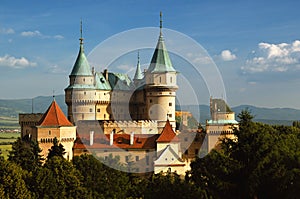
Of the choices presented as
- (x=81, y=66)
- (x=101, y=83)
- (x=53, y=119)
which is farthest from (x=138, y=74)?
(x=53, y=119)

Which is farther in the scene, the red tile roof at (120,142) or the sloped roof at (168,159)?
the red tile roof at (120,142)

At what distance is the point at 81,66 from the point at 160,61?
1123 centimetres

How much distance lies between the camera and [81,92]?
75.4 m

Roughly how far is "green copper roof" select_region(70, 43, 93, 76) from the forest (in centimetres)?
2076

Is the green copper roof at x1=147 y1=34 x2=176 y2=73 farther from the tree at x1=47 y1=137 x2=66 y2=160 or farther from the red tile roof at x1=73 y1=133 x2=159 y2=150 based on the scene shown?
the tree at x1=47 y1=137 x2=66 y2=160

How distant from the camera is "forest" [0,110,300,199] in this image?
27125 millimetres

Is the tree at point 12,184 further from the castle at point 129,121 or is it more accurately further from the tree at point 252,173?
the castle at point 129,121

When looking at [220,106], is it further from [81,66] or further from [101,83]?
[81,66]

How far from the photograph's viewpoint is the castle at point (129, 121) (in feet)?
208

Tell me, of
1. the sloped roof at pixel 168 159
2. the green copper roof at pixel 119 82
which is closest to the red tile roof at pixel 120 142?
the sloped roof at pixel 168 159

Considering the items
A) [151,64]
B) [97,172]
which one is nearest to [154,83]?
[151,64]

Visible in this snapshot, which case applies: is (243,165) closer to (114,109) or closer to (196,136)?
(196,136)

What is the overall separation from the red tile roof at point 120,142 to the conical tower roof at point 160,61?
11.3 m

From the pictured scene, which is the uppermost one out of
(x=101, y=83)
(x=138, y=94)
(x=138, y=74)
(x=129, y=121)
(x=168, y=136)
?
(x=138, y=74)
